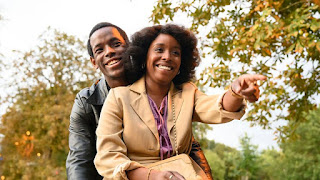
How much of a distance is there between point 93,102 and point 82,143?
33 cm

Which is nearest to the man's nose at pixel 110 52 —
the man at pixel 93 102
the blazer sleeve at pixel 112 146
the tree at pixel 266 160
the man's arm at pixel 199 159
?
the man at pixel 93 102

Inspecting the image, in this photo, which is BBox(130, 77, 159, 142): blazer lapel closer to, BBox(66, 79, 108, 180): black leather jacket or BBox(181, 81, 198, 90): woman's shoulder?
BBox(181, 81, 198, 90): woman's shoulder

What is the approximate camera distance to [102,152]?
2.00 m

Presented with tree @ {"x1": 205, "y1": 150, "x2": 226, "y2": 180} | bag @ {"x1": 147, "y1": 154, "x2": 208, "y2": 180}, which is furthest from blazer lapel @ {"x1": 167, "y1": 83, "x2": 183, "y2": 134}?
tree @ {"x1": 205, "y1": 150, "x2": 226, "y2": 180}

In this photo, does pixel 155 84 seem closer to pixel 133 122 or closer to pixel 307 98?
pixel 133 122

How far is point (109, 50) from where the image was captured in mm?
2775

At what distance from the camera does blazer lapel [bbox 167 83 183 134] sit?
7.02 feet

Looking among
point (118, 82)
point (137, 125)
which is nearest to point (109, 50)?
point (118, 82)

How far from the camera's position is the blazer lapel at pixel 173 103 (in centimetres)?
214

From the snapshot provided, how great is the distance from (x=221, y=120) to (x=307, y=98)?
5967 millimetres

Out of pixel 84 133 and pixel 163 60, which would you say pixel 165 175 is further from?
pixel 84 133

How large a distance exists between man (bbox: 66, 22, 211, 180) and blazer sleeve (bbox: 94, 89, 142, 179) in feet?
2.08

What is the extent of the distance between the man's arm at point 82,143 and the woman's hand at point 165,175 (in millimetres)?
1108

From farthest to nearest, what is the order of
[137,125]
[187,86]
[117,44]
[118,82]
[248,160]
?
[248,160], [117,44], [118,82], [187,86], [137,125]
